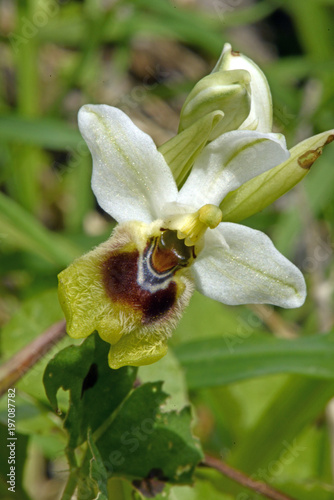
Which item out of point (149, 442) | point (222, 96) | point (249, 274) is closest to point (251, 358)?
point (149, 442)

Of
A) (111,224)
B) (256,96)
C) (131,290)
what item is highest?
(256,96)

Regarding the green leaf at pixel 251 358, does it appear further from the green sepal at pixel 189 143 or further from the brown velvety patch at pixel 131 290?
the green sepal at pixel 189 143

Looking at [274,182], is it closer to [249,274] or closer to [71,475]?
[249,274]

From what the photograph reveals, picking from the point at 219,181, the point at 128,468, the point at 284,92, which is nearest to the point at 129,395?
the point at 128,468

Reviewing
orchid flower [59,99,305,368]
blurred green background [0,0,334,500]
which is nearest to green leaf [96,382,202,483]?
blurred green background [0,0,334,500]

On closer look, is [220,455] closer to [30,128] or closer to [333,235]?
[333,235]

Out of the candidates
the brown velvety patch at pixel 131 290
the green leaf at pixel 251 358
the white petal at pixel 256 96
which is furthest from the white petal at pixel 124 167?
the green leaf at pixel 251 358
